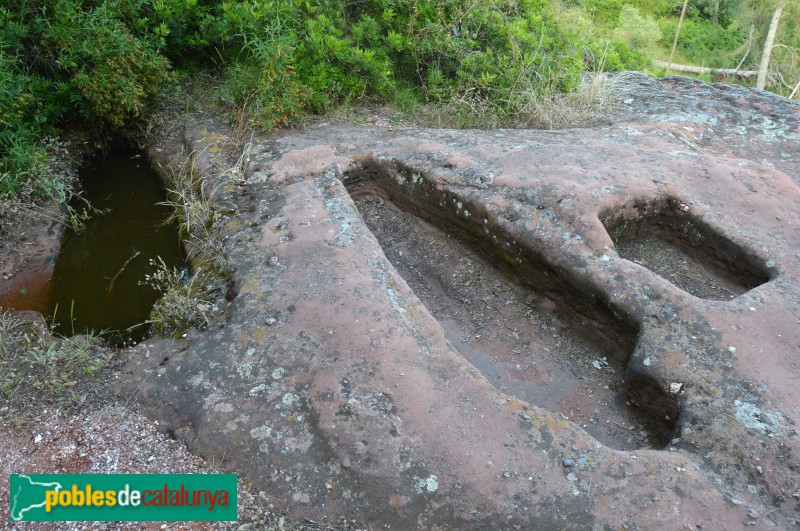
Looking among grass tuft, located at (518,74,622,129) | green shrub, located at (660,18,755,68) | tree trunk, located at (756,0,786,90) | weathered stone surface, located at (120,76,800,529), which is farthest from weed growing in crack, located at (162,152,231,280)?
green shrub, located at (660,18,755,68)

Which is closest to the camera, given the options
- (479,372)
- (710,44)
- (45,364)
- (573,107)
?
(479,372)

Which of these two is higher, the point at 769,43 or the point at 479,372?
the point at 479,372

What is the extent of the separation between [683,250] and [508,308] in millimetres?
1344

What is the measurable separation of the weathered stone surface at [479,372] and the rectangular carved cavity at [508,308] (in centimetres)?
3

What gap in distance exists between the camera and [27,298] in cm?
422

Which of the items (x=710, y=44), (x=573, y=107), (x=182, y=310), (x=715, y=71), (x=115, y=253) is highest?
(x=573, y=107)

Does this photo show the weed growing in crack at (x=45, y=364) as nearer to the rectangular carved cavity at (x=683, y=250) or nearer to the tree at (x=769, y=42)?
the rectangular carved cavity at (x=683, y=250)

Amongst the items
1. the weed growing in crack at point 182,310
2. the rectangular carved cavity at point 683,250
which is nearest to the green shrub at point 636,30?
the rectangular carved cavity at point 683,250

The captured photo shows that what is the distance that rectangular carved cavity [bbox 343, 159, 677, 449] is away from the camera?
3.55 m

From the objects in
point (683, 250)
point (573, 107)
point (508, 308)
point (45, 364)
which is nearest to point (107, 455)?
point (45, 364)

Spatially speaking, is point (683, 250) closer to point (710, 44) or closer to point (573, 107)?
point (573, 107)

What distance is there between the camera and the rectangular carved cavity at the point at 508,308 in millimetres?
3549

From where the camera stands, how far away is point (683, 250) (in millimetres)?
4398

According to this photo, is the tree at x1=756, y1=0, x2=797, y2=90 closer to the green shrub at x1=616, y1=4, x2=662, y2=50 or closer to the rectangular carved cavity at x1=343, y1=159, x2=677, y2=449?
the green shrub at x1=616, y1=4, x2=662, y2=50
